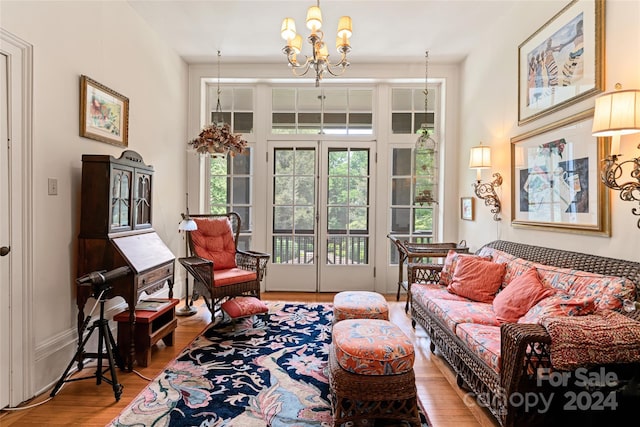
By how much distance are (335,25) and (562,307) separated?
127 inches

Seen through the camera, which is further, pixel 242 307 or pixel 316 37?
pixel 242 307

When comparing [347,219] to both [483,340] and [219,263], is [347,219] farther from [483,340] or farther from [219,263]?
[483,340]

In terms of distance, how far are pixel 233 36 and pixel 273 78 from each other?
81 centimetres

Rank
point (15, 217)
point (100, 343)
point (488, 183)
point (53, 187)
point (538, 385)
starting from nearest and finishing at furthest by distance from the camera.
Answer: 1. point (538, 385)
2. point (15, 217)
3. point (100, 343)
4. point (53, 187)
5. point (488, 183)

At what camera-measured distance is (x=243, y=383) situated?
2.21 metres

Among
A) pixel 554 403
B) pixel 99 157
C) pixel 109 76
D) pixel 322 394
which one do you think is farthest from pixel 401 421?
pixel 109 76

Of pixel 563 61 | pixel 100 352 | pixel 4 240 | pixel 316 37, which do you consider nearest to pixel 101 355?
pixel 100 352

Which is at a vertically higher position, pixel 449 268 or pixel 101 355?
pixel 449 268

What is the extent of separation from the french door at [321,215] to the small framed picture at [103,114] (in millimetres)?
1893

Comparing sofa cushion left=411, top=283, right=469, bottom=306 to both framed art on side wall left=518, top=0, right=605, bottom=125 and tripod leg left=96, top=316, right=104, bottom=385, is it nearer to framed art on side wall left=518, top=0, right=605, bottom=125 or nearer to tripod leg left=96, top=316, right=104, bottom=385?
framed art on side wall left=518, top=0, right=605, bottom=125

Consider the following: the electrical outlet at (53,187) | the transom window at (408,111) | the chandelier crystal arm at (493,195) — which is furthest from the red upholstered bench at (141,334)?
the transom window at (408,111)

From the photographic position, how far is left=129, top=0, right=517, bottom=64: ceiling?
3127mm

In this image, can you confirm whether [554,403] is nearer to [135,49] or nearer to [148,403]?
[148,403]

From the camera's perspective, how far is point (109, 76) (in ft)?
9.47
